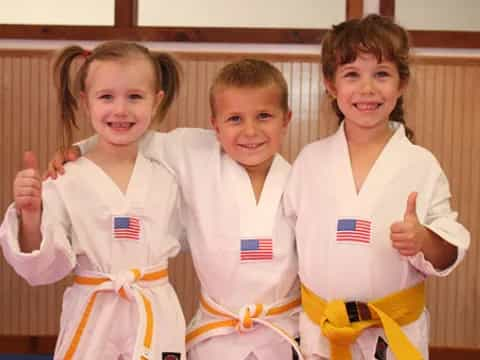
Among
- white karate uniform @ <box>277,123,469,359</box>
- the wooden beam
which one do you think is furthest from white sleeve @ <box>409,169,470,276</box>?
the wooden beam

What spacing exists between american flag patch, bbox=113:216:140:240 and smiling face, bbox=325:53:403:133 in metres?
0.70

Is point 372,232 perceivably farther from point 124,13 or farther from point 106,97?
point 124,13

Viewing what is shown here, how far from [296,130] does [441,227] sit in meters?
1.65

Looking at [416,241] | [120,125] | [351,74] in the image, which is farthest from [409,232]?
[120,125]

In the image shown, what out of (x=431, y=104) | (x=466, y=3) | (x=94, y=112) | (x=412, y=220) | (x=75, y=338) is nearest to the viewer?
(x=412, y=220)

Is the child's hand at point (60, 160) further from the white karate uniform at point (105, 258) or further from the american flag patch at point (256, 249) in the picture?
the american flag patch at point (256, 249)

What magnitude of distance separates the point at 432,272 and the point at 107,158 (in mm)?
981

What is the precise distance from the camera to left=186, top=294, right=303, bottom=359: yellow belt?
1794 mm

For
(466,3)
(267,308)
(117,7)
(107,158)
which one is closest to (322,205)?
(267,308)

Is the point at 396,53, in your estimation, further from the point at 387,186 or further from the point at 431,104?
the point at 431,104

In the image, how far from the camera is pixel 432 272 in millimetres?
1667

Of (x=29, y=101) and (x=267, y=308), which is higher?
(x=29, y=101)

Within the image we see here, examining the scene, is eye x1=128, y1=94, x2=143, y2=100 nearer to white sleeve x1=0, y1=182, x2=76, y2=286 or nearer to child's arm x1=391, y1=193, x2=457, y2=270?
white sleeve x1=0, y1=182, x2=76, y2=286

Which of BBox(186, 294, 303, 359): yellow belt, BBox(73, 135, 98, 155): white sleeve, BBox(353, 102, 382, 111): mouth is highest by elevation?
BBox(353, 102, 382, 111): mouth
